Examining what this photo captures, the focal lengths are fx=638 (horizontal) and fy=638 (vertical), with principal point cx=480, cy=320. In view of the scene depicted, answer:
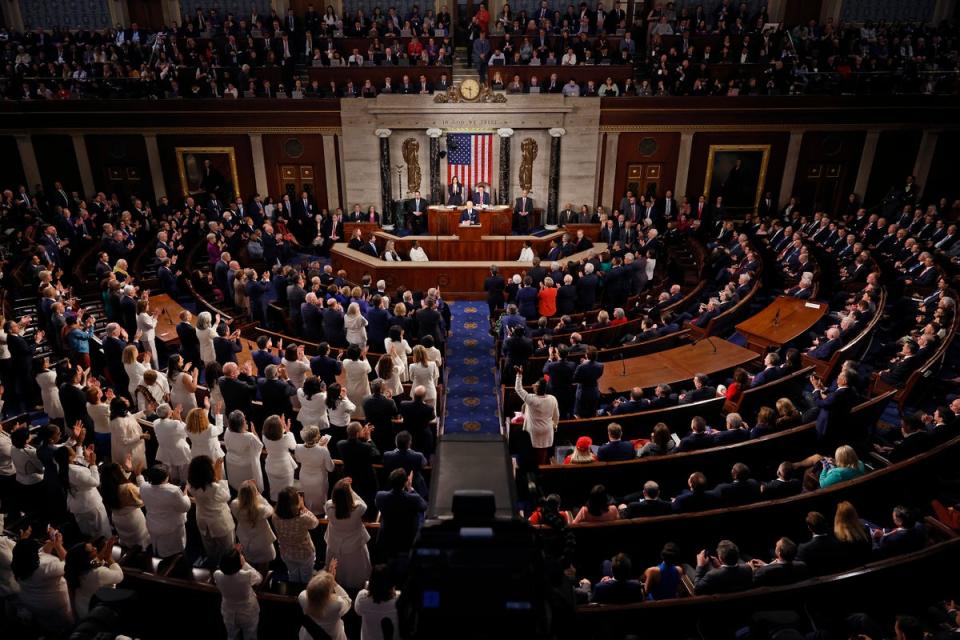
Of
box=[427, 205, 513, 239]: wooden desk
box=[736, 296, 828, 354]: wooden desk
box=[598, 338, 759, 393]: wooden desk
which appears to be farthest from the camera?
box=[427, 205, 513, 239]: wooden desk

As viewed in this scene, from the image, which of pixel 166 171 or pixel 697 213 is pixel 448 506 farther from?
pixel 166 171

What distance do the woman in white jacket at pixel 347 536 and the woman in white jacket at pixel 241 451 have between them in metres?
1.21

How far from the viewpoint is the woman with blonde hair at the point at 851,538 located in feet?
14.8

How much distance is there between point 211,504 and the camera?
5.07 m

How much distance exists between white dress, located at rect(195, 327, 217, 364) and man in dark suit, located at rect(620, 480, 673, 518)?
5866 mm

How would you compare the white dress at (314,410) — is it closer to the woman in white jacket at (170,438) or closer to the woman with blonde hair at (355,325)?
the woman in white jacket at (170,438)

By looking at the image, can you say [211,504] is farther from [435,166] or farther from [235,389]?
[435,166]

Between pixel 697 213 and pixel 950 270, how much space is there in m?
6.71

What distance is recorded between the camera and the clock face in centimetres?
1634

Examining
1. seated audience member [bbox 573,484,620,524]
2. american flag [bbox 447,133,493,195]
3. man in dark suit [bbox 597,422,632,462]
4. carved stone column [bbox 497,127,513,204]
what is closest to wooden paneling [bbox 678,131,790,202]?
carved stone column [bbox 497,127,513,204]

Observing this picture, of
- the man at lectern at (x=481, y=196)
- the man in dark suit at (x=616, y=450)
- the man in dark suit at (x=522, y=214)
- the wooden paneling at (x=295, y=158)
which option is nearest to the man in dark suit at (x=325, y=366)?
the man in dark suit at (x=616, y=450)

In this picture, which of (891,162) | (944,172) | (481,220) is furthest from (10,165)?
(944,172)

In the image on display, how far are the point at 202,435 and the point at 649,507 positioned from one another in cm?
396

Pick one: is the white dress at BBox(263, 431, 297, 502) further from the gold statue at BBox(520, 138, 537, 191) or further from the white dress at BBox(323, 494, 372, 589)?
the gold statue at BBox(520, 138, 537, 191)
